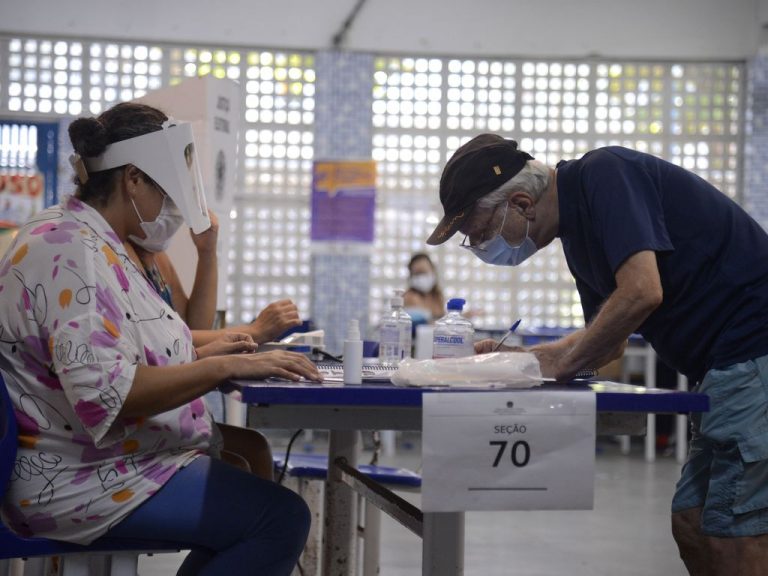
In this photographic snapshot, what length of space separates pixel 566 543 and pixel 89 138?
9.20 ft

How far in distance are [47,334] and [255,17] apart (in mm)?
6716

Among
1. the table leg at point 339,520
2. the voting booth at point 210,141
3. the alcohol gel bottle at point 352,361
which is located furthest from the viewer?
the voting booth at point 210,141

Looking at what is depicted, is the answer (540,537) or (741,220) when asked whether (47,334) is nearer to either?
(741,220)

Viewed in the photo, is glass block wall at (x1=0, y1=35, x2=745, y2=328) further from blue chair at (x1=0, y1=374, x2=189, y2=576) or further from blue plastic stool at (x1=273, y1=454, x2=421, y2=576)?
blue chair at (x1=0, y1=374, x2=189, y2=576)

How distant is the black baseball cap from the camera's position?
75.9 inches

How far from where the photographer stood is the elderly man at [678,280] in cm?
168

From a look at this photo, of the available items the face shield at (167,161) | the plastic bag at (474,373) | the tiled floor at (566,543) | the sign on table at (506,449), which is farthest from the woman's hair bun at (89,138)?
the tiled floor at (566,543)

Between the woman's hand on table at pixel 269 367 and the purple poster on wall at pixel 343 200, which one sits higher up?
the purple poster on wall at pixel 343 200

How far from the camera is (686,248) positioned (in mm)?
1788

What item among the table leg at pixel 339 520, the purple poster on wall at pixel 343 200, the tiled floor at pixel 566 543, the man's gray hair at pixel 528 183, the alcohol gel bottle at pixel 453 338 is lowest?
the tiled floor at pixel 566 543

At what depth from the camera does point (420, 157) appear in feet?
26.3

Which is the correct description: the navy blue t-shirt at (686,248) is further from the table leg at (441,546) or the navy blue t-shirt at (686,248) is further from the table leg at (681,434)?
the table leg at (681,434)

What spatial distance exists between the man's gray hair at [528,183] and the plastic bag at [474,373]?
402mm

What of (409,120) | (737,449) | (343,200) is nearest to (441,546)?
(737,449)
